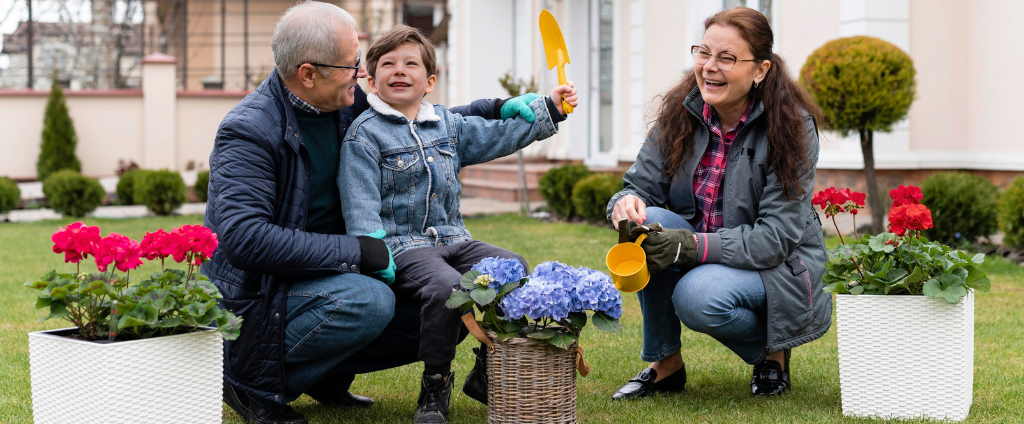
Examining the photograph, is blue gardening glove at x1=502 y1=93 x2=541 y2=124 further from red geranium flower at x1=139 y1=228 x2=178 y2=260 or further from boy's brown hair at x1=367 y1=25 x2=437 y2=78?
red geranium flower at x1=139 y1=228 x2=178 y2=260

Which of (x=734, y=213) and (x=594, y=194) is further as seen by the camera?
(x=594, y=194)

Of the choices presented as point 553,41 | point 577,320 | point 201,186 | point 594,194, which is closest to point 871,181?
point 594,194

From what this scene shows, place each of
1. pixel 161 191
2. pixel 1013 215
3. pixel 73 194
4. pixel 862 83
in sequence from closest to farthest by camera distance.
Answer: pixel 1013 215
pixel 862 83
pixel 73 194
pixel 161 191

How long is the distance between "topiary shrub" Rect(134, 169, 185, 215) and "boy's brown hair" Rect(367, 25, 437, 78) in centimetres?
882

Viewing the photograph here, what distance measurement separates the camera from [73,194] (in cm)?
1087

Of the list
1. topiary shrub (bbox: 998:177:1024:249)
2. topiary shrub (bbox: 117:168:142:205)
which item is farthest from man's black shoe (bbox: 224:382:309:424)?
topiary shrub (bbox: 117:168:142:205)

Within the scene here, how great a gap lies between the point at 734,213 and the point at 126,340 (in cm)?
191

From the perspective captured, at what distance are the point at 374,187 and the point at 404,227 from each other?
0.20 meters

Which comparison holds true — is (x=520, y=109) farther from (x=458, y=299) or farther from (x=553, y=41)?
(x=458, y=299)

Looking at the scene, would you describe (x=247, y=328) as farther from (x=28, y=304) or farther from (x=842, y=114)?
(x=842, y=114)

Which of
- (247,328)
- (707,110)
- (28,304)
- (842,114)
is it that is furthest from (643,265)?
(842,114)

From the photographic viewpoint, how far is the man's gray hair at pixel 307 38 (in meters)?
2.64

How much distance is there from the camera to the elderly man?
100 inches

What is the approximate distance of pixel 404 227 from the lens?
293 centimetres
